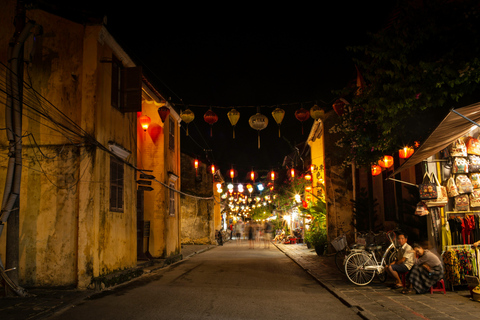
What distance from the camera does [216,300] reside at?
8727 millimetres

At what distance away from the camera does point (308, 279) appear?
491 inches

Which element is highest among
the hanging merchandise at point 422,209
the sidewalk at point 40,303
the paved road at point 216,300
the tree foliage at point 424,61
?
the tree foliage at point 424,61

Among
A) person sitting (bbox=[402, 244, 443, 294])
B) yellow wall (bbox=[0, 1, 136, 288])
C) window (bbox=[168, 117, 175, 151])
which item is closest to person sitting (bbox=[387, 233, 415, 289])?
person sitting (bbox=[402, 244, 443, 294])

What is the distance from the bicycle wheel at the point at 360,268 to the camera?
1062 centimetres

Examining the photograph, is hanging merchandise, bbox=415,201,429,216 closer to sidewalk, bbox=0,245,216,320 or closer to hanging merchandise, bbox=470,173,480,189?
hanging merchandise, bbox=470,173,480,189

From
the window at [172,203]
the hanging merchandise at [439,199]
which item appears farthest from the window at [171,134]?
the hanging merchandise at [439,199]

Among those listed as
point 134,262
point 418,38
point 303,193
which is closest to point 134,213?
point 134,262

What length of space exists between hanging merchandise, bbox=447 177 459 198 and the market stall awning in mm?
1233

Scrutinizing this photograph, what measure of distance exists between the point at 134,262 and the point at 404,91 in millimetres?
10373

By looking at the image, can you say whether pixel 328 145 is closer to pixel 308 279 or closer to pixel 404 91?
pixel 308 279

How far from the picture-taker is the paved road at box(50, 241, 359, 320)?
742 centimetres

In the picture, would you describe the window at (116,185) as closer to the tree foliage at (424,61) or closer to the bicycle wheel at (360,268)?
the bicycle wheel at (360,268)

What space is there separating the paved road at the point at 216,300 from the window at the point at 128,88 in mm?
5658

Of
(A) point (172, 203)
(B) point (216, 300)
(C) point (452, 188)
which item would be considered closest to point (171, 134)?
(A) point (172, 203)
